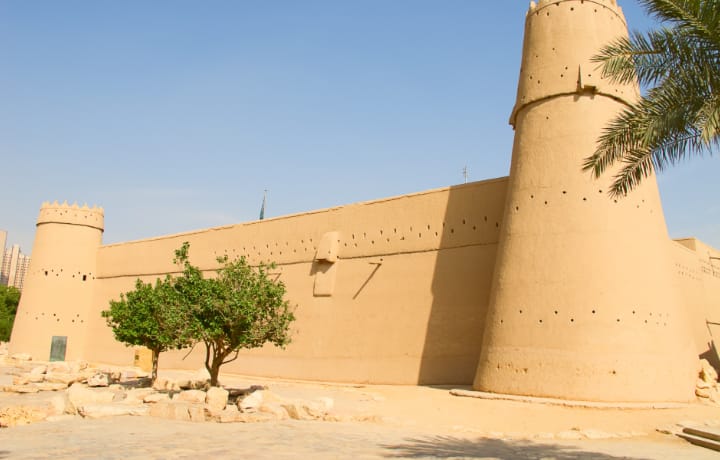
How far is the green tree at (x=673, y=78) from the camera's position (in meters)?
6.60

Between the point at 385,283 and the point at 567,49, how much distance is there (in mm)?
7476

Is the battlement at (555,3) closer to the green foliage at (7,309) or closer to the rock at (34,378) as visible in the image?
the rock at (34,378)

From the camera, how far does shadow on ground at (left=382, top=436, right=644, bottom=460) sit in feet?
23.6

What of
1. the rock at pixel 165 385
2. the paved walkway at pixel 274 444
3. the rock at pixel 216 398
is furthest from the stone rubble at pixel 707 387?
the rock at pixel 165 385

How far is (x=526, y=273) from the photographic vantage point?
12266 millimetres

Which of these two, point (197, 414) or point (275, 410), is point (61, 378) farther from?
point (275, 410)

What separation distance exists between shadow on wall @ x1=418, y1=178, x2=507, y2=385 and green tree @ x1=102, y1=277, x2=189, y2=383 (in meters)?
6.02

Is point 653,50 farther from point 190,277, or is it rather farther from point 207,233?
point 207,233

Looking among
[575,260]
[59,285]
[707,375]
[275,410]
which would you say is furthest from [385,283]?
[59,285]

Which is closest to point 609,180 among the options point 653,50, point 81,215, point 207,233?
point 653,50

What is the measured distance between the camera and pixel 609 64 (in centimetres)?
720

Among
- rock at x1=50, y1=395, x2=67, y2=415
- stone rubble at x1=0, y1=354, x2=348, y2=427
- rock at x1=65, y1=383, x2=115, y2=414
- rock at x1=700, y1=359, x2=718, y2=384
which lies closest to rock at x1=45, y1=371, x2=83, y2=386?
stone rubble at x1=0, y1=354, x2=348, y2=427

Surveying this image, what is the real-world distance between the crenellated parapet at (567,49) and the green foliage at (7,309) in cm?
3287

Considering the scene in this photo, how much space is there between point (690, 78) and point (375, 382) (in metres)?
11.5
